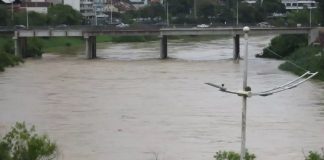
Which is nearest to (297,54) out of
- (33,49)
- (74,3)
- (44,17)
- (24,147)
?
(33,49)

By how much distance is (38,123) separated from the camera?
68.2 ft

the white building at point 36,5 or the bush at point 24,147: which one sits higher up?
the white building at point 36,5

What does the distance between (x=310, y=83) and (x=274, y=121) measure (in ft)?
34.4

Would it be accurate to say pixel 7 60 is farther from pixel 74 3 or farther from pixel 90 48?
pixel 74 3

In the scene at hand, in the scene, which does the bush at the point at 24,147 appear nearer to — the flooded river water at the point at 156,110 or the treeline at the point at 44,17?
the flooded river water at the point at 156,110

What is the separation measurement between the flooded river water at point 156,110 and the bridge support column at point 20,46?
22.3ft

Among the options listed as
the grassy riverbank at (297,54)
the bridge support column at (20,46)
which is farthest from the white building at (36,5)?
the grassy riverbank at (297,54)

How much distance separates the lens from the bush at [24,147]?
A: 32.6 ft

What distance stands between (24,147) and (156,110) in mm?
13353

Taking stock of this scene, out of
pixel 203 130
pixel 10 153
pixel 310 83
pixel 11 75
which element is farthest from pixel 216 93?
pixel 10 153

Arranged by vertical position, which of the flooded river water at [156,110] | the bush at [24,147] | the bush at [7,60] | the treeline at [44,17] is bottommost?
the flooded river water at [156,110]

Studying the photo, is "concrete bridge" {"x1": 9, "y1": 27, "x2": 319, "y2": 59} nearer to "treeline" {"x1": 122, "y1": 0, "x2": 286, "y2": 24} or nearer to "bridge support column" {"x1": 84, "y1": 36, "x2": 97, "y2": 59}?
"bridge support column" {"x1": 84, "y1": 36, "x2": 97, "y2": 59}

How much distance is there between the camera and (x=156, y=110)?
23500mm

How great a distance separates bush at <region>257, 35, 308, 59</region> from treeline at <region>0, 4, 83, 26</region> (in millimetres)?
23694
